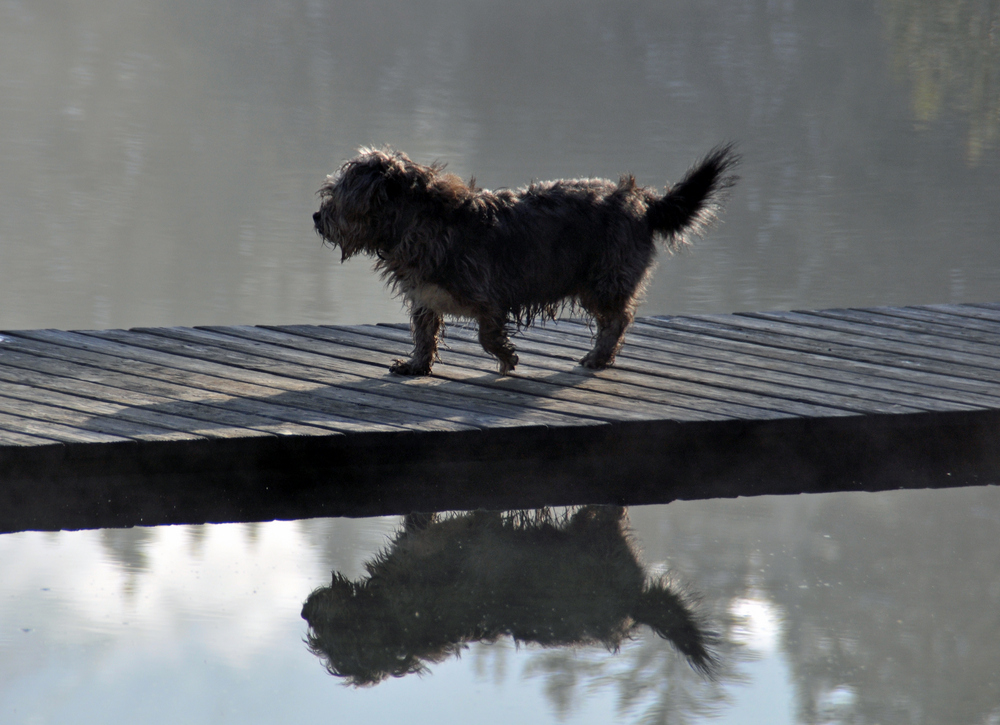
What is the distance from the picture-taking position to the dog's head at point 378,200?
4.47 m

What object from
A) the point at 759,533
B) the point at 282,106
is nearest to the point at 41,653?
the point at 759,533

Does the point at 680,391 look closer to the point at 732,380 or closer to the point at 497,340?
the point at 732,380

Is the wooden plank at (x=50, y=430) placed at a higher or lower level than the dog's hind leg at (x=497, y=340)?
lower

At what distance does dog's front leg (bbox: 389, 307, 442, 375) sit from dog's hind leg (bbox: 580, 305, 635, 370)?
0.67 m

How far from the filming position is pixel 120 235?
10344 millimetres

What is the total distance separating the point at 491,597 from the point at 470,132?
1171 centimetres

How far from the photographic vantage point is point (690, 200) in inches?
191

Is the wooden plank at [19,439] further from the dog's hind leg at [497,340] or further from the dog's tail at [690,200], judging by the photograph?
the dog's tail at [690,200]

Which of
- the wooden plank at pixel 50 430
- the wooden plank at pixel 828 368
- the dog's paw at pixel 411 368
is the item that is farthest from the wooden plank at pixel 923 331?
the wooden plank at pixel 50 430

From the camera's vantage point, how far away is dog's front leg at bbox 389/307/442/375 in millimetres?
4746

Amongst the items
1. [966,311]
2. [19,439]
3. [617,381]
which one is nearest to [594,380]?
[617,381]

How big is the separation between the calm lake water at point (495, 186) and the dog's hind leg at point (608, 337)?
83 cm

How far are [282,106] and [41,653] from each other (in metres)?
14.3

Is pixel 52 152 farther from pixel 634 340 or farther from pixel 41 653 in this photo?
pixel 41 653
